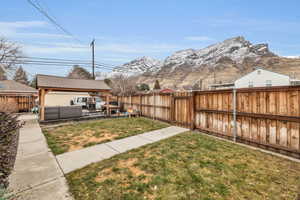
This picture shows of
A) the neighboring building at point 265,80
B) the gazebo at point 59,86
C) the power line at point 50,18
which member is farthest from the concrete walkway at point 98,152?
the neighboring building at point 265,80

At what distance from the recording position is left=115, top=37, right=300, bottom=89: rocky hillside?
187 feet

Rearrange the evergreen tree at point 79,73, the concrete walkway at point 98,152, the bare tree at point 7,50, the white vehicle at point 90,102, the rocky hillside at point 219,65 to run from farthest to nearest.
Result: the rocky hillside at point 219,65 → the evergreen tree at point 79,73 → the bare tree at point 7,50 → the white vehicle at point 90,102 → the concrete walkway at point 98,152

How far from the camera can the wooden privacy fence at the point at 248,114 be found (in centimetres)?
378

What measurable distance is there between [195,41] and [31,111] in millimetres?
29653

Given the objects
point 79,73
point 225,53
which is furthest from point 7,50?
point 225,53

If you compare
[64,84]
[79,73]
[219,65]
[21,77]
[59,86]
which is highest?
[219,65]

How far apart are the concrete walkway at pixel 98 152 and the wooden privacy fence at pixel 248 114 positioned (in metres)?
2.14

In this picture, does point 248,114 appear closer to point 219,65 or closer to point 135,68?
point 135,68

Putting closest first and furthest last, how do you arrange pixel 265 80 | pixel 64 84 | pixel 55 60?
1. pixel 64 84
2. pixel 55 60
3. pixel 265 80

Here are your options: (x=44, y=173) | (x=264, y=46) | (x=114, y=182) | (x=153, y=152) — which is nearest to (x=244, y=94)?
(x=153, y=152)

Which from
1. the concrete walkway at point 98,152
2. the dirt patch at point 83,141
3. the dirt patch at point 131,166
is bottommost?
the concrete walkway at point 98,152

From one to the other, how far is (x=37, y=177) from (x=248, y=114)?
6.32 m

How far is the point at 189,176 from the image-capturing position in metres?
2.82

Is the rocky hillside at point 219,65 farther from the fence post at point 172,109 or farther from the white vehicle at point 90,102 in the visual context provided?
the fence post at point 172,109
